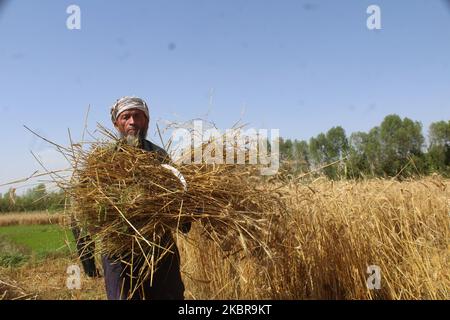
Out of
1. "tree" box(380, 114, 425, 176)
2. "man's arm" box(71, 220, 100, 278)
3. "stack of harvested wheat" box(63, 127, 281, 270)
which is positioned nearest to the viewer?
"stack of harvested wheat" box(63, 127, 281, 270)

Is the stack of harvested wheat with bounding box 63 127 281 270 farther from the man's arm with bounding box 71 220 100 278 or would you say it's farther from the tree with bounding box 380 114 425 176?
the tree with bounding box 380 114 425 176

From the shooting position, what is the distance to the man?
1.99 m

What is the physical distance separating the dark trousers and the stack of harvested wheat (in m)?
0.13

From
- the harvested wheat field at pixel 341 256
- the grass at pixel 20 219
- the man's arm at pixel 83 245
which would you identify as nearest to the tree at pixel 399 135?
the grass at pixel 20 219

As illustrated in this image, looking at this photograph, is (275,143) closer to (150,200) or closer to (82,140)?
(150,200)

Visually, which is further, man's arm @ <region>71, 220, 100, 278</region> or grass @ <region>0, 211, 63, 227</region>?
grass @ <region>0, 211, 63, 227</region>

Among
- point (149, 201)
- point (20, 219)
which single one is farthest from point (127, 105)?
point (20, 219)

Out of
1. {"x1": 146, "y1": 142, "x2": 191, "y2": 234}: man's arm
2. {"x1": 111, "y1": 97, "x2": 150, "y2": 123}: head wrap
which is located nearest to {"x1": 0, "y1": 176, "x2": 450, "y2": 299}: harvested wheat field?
{"x1": 146, "y1": 142, "x2": 191, "y2": 234}: man's arm

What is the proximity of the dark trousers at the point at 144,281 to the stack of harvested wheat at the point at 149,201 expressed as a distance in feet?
0.44

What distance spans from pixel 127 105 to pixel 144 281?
106cm

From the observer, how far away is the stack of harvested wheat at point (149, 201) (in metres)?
1.86

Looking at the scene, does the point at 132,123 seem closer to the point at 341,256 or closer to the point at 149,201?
the point at 149,201

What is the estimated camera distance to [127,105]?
230 cm
